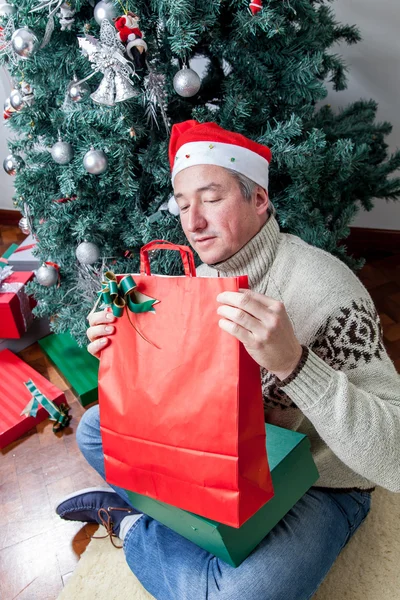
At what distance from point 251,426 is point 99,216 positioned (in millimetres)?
938

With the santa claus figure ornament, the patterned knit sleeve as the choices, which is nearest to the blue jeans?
the patterned knit sleeve

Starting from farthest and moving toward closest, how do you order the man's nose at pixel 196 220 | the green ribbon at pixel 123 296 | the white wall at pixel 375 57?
the white wall at pixel 375 57 < the man's nose at pixel 196 220 < the green ribbon at pixel 123 296

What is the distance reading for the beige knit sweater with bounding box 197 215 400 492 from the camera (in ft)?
2.57

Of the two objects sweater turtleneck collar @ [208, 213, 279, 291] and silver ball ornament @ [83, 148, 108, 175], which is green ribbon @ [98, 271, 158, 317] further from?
silver ball ornament @ [83, 148, 108, 175]

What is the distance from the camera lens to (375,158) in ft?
5.78

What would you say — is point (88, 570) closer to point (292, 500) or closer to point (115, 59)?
point (292, 500)

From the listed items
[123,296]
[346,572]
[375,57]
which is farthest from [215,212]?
[375,57]

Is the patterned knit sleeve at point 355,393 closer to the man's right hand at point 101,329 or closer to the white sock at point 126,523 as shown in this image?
the man's right hand at point 101,329

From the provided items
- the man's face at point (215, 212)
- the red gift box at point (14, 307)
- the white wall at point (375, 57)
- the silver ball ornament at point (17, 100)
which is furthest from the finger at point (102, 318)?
the white wall at point (375, 57)

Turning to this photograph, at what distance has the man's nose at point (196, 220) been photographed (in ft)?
3.10

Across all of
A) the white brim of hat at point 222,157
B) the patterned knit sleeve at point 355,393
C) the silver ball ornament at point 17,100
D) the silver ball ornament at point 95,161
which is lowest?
the patterned knit sleeve at point 355,393

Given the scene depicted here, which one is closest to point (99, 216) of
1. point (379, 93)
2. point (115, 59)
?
point (115, 59)

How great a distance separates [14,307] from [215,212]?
1.27m

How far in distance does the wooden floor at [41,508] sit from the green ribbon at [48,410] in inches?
1.1
